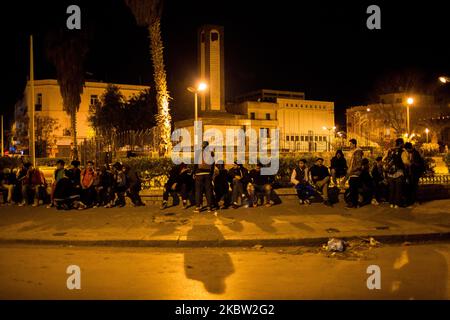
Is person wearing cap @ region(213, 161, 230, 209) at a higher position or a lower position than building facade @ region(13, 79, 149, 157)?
lower

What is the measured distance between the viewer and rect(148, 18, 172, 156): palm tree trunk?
21250 mm

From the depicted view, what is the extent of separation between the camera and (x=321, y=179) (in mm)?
13984

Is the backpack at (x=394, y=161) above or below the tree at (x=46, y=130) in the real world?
below

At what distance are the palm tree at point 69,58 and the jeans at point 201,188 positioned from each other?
2711cm

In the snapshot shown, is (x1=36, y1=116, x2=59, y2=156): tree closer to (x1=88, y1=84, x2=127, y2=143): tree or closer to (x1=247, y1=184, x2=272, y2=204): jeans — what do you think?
(x1=88, y1=84, x2=127, y2=143): tree

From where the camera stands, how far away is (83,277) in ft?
22.6

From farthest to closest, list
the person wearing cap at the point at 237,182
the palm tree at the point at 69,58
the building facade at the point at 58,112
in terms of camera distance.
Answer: the building facade at the point at 58,112, the palm tree at the point at 69,58, the person wearing cap at the point at 237,182

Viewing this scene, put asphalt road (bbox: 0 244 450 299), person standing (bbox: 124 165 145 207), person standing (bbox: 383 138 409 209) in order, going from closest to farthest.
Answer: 1. asphalt road (bbox: 0 244 450 299)
2. person standing (bbox: 383 138 409 209)
3. person standing (bbox: 124 165 145 207)

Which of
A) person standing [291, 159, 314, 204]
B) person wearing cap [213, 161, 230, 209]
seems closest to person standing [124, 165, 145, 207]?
person wearing cap [213, 161, 230, 209]

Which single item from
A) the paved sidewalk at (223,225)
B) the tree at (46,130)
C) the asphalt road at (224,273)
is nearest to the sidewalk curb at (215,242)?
the paved sidewalk at (223,225)

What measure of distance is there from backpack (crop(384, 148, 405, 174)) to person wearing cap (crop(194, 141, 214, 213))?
5015 millimetres

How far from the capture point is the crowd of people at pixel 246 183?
13.2 meters

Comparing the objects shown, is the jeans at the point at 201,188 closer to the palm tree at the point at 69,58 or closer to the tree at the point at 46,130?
the palm tree at the point at 69,58

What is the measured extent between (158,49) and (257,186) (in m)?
10.8
